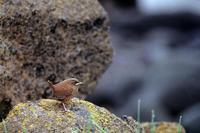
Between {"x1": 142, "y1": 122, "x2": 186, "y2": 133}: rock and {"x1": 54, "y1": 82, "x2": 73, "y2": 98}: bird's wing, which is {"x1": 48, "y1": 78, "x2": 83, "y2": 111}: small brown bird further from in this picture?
{"x1": 142, "y1": 122, "x2": 186, "y2": 133}: rock

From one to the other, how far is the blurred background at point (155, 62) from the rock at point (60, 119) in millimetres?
4880

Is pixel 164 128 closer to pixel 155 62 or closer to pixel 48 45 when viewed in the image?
pixel 48 45

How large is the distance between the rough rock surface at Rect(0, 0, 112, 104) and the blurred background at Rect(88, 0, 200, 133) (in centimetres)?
319

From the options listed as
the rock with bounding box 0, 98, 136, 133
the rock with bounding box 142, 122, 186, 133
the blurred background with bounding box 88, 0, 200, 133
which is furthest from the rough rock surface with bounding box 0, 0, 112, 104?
the blurred background with bounding box 88, 0, 200, 133

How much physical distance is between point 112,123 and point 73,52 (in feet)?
5.12

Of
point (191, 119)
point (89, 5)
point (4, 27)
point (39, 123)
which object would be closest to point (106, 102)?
point (191, 119)

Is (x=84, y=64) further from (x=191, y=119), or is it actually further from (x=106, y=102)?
(x=106, y=102)

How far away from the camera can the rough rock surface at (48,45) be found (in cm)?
570

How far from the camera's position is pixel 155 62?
1540 centimetres

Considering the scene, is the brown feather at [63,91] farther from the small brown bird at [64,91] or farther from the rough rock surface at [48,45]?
the rough rock surface at [48,45]

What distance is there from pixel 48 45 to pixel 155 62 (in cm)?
946

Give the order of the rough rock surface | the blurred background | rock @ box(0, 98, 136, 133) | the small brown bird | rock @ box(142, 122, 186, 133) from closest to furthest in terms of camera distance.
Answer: rock @ box(0, 98, 136, 133)
the small brown bird
the rough rock surface
rock @ box(142, 122, 186, 133)
the blurred background

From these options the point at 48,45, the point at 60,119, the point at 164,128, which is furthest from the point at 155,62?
the point at 60,119

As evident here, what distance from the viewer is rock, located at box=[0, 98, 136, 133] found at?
4.63 m
